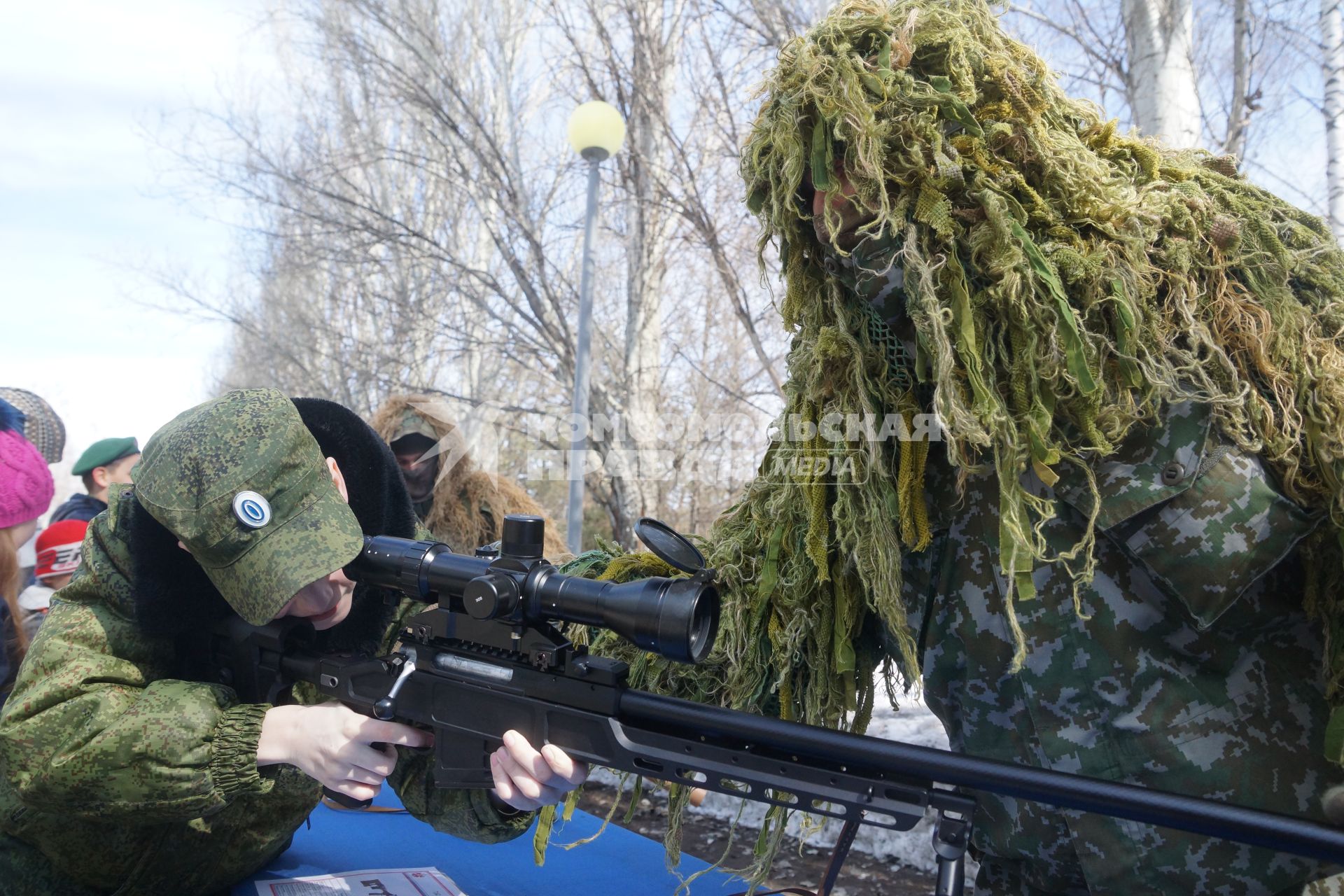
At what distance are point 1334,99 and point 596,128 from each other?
4085 millimetres

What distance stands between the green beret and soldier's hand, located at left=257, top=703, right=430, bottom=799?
3.41 m

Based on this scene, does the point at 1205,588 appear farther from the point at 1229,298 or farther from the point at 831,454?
the point at 831,454

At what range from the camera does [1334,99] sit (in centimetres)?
443

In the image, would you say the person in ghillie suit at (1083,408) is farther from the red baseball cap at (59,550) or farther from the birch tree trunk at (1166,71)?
the red baseball cap at (59,550)

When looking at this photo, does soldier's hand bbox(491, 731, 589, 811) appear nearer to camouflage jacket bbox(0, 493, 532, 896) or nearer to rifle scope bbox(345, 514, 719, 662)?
rifle scope bbox(345, 514, 719, 662)

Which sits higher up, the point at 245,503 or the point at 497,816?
the point at 245,503

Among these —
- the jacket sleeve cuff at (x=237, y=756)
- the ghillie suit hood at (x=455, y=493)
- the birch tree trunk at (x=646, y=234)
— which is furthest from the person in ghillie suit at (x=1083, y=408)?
the birch tree trunk at (x=646, y=234)

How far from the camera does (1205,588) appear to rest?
4.35 feet

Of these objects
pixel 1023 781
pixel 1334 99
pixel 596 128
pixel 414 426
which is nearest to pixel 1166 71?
pixel 1334 99

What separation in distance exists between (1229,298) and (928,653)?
2.53 ft

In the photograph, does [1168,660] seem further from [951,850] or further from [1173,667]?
[951,850]

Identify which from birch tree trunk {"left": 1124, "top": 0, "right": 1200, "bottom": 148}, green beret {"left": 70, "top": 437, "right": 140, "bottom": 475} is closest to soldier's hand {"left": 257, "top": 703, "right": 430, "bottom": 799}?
green beret {"left": 70, "top": 437, "right": 140, "bottom": 475}

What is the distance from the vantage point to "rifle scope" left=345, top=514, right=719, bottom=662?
1.36 metres

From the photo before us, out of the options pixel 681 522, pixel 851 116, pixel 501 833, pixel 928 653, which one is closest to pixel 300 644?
pixel 501 833
